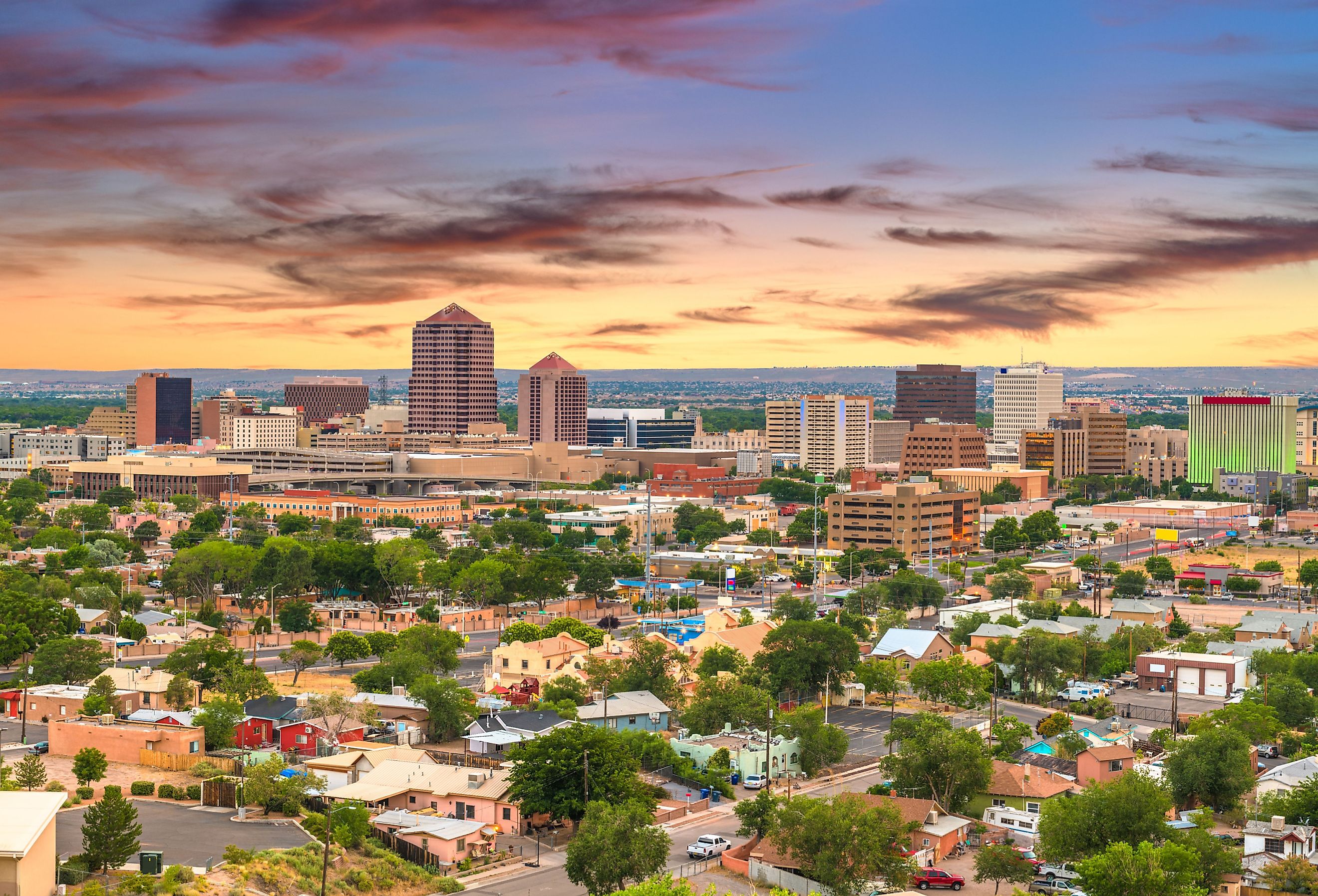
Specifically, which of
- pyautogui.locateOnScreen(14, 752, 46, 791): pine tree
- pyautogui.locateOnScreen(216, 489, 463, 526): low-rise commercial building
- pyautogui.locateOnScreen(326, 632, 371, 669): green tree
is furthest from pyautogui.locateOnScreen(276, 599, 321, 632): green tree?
pyautogui.locateOnScreen(216, 489, 463, 526): low-rise commercial building

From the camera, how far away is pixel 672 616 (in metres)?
69.5

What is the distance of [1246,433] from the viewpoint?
164875mm

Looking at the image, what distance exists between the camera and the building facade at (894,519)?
317 ft

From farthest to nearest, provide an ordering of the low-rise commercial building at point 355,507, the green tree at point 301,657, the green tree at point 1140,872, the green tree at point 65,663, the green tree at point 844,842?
the low-rise commercial building at point 355,507 → the green tree at point 301,657 → the green tree at point 65,663 → the green tree at point 844,842 → the green tree at point 1140,872

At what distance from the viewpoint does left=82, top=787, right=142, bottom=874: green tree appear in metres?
28.7

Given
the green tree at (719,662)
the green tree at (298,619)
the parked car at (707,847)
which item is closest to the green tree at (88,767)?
the parked car at (707,847)

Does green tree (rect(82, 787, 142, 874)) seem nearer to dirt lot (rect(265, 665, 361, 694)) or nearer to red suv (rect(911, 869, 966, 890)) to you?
red suv (rect(911, 869, 966, 890))

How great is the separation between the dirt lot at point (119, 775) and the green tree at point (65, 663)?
879 cm

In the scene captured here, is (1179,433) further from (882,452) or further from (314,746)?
(314,746)

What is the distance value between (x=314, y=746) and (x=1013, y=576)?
149 feet

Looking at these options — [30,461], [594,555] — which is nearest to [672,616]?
[594,555]

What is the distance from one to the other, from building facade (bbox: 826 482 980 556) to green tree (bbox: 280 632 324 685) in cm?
4837

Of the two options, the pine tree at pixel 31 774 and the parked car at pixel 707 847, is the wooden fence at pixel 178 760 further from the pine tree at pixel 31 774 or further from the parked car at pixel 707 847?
the parked car at pixel 707 847

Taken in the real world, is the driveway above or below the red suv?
above
